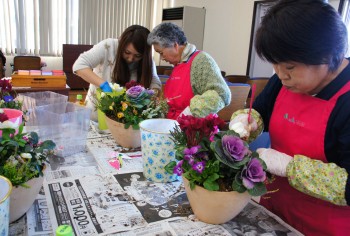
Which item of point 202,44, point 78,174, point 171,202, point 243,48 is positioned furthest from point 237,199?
point 202,44

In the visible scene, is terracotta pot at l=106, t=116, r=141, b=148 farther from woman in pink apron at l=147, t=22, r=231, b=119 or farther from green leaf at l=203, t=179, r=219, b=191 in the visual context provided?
green leaf at l=203, t=179, r=219, b=191

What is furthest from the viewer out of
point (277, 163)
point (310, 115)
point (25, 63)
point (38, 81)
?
point (25, 63)

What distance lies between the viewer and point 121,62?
178 cm

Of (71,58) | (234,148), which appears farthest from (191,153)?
(71,58)

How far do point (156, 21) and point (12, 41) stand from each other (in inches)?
125

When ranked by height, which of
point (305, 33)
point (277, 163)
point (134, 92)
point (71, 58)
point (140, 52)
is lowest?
point (71, 58)

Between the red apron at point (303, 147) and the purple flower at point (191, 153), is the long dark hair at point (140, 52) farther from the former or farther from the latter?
the purple flower at point (191, 153)

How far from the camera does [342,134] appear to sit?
31.6 inches

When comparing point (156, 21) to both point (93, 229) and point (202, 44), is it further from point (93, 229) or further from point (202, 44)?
point (93, 229)

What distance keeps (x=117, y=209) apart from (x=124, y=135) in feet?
1.44

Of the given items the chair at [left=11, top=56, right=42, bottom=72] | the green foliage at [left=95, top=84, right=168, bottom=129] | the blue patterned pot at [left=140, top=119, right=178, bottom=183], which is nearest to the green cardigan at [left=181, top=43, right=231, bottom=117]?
the green foliage at [left=95, top=84, right=168, bottom=129]

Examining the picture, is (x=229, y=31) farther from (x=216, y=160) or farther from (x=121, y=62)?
(x=216, y=160)

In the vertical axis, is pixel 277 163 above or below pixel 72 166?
above

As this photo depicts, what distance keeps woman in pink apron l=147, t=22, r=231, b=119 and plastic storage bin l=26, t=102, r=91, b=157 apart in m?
0.51
